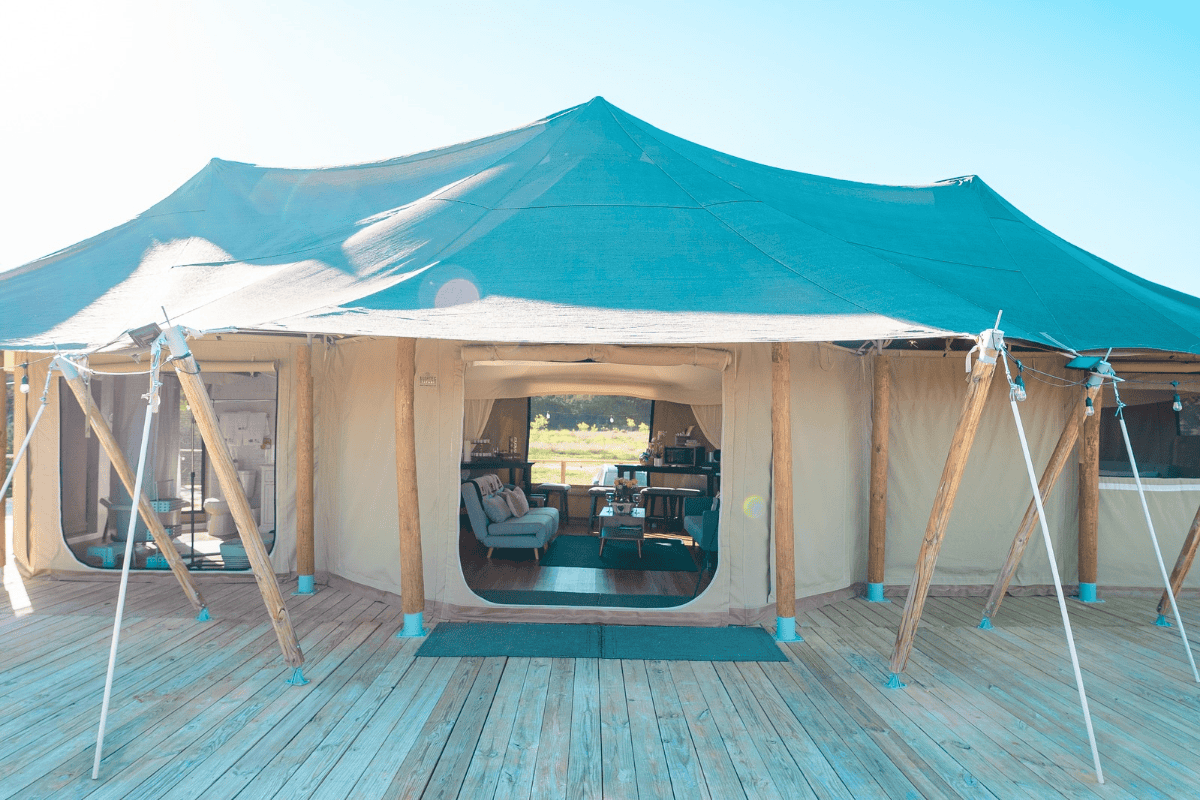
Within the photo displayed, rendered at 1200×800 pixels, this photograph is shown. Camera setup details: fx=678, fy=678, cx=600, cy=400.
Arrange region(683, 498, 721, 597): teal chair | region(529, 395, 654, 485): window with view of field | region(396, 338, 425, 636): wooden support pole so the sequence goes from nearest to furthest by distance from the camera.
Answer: region(396, 338, 425, 636): wooden support pole
region(683, 498, 721, 597): teal chair
region(529, 395, 654, 485): window with view of field

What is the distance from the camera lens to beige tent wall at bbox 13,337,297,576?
245 inches

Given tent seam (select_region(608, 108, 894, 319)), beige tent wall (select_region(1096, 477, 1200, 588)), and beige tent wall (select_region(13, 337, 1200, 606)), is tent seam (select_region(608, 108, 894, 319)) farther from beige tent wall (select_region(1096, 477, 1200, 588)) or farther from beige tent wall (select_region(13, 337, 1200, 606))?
beige tent wall (select_region(1096, 477, 1200, 588))

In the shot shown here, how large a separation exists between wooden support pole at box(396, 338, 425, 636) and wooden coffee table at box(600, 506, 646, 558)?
2.92 metres

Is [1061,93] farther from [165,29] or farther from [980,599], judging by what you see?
[165,29]

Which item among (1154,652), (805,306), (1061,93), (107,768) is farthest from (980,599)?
(1061,93)

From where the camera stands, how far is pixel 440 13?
816cm

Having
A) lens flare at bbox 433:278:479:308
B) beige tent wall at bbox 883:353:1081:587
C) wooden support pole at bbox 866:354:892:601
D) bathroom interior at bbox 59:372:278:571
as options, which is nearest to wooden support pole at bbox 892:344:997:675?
wooden support pole at bbox 866:354:892:601

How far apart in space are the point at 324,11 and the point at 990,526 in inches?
333

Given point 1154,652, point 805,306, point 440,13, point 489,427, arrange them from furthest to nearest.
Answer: point 489,427, point 440,13, point 1154,652, point 805,306

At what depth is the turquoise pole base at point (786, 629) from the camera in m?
4.81

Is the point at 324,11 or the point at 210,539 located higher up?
the point at 324,11

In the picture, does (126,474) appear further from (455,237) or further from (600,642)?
(600,642)

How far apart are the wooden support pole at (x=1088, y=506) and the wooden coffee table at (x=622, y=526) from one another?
414 cm

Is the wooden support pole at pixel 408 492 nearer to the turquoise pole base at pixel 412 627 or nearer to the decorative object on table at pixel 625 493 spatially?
the turquoise pole base at pixel 412 627
